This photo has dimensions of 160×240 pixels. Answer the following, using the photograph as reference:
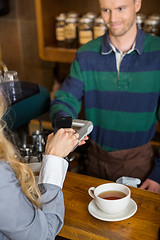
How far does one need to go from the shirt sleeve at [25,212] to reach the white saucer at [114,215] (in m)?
0.13

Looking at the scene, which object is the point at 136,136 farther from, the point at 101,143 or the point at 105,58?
the point at 105,58

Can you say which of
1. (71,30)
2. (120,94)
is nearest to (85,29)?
(71,30)

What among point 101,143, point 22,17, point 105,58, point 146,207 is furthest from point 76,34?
point 146,207

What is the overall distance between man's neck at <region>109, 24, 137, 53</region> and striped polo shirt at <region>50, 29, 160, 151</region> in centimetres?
3

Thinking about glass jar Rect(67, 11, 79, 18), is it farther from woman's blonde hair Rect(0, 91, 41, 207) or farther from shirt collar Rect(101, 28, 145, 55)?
woman's blonde hair Rect(0, 91, 41, 207)

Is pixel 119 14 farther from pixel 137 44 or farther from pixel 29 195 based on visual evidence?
pixel 29 195

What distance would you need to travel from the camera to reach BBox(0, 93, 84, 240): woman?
2.68 feet

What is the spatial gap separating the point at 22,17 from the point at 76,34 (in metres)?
0.62

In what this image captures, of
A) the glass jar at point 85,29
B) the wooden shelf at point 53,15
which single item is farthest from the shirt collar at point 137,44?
the wooden shelf at point 53,15

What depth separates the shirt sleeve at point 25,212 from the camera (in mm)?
814

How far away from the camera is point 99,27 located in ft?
7.34

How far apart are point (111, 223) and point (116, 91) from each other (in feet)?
2.63

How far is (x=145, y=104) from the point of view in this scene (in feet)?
5.47

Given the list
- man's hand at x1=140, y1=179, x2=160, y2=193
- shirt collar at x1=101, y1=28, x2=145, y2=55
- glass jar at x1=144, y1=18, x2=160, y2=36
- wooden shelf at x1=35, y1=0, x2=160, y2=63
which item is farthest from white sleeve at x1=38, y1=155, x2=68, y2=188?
wooden shelf at x1=35, y1=0, x2=160, y2=63
